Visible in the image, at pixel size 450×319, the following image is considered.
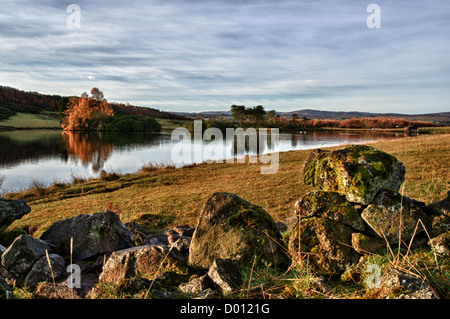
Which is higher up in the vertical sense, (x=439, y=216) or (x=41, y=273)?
(x=439, y=216)

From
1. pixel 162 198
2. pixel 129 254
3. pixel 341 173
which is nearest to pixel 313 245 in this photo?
pixel 341 173

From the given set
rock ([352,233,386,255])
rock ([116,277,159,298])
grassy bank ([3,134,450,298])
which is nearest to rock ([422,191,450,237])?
grassy bank ([3,134,450,298])

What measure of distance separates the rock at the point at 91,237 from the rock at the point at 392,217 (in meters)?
4.94

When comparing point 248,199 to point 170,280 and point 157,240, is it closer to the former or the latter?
point 157,240

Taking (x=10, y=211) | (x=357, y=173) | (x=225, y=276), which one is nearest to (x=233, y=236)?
(x=225, y=276)

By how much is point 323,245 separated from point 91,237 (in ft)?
A: 15.3

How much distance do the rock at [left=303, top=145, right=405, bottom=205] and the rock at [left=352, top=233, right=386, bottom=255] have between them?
1.97ft

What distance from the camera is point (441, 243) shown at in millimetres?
4145

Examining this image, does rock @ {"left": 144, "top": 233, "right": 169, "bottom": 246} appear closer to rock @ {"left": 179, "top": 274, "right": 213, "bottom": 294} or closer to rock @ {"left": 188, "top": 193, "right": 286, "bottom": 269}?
rock @ {"left": 188, "top": 193, "right": 286, "bottom": 269}

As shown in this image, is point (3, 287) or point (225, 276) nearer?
point (225, 276)

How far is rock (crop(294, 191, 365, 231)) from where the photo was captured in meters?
4.51

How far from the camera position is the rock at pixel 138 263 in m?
4.59
